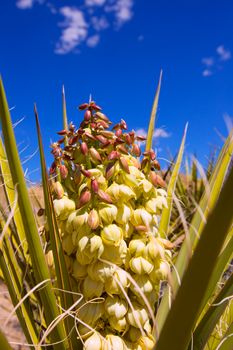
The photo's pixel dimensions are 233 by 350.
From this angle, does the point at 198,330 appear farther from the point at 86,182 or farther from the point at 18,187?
the point at 18,187

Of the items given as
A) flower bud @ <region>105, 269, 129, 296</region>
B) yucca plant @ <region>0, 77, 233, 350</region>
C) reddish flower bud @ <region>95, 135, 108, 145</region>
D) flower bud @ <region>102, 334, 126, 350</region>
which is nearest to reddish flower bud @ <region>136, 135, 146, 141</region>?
yucca plant @ <region>0, 77, 233, 350</region>

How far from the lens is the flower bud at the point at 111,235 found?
0.80 meters

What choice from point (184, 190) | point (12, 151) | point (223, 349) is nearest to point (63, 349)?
point (223, 349)

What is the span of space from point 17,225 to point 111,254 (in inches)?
13.3

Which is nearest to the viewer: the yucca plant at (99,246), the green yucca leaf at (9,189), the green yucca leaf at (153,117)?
the yucca plant at (99,246)

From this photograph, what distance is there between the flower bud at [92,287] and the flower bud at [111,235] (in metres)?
0.10

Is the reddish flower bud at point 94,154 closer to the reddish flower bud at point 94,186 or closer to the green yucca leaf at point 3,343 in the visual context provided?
the reddish flower bud at point 94,186

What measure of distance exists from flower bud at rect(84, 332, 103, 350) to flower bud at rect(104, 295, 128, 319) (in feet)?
0.19

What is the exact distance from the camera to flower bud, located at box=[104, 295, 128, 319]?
822 mm

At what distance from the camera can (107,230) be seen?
806mm

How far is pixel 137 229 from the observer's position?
33.1 inches

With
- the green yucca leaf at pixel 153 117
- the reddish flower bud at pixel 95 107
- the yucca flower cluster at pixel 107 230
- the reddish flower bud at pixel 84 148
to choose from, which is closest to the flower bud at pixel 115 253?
the yucca flower cluster at pixel 107 230

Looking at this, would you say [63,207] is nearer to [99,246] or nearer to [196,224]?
[99,246]

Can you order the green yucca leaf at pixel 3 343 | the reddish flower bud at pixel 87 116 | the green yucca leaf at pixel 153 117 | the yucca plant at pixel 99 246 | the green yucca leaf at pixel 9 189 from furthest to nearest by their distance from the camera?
the green yucca leaf at pixel 153 117, the green yucca leaf at pixel 9 189, the reddish flower bud at pixel 87 116, the yucca plant at pixel 99 246, the green yucca leaf at pixel 3 343
